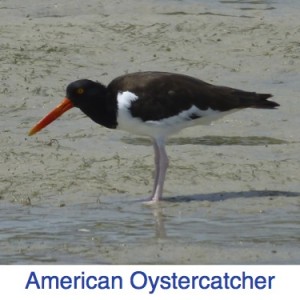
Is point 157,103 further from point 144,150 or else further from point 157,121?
point 144,150

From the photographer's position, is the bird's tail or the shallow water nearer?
the shallow water

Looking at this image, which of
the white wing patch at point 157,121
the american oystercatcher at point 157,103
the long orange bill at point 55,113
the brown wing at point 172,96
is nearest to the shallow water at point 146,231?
the american oystercatcher at point 157,103

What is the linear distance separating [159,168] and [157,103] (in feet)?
1.81

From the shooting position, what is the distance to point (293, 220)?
9.98 meters

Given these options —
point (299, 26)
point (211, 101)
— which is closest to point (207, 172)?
point (211, 101)

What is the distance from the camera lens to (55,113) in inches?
441

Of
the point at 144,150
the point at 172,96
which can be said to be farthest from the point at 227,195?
the point at 144,150

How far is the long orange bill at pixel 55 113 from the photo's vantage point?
1112 centimetres

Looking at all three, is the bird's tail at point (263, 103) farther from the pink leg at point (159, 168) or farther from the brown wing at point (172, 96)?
the pink leg at point (159, 168)

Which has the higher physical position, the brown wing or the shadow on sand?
the brown wing

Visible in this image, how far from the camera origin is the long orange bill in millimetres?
11125

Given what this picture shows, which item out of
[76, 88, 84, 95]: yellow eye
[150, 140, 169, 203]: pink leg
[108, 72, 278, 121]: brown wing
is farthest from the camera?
[76, 88, 84, 95]: yellow eye

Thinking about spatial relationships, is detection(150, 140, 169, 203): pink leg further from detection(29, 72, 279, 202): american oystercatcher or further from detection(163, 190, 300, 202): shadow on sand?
detection(163, 190, 300, 202): shadow on sand

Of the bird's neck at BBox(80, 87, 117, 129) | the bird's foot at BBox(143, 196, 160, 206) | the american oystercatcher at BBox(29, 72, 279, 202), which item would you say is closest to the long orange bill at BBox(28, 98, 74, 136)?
the american oystercatcher at BBox(29, 72, 279, 202)
